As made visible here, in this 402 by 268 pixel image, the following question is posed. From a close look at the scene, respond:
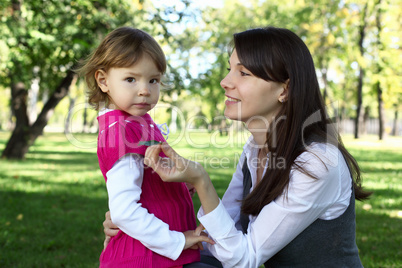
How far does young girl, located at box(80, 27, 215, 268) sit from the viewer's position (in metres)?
1.90

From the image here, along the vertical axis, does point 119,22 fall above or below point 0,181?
above

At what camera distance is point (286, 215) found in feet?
6.18

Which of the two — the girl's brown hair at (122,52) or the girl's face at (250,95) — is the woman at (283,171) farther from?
the girl's brown hair at (122,52)

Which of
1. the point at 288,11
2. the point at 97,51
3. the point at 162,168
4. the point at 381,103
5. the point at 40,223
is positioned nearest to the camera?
the point at 162,168

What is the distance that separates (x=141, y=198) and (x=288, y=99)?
0.88 metres

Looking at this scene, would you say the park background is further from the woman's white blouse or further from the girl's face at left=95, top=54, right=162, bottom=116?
the woman's white blouse

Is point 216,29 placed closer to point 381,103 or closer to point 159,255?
point 159,255

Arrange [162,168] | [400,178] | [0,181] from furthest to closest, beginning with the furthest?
[400,178] < [0,181] < [162,168]

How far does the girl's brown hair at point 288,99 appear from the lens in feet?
6.72

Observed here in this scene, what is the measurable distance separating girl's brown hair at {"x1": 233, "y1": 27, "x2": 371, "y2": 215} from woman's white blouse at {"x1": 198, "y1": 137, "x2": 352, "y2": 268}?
0.10 meters

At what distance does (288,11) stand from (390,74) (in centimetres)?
1084

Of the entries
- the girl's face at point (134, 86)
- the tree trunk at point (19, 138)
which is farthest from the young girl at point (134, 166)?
the tree trunk at point (19, 138)

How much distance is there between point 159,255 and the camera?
196 cm

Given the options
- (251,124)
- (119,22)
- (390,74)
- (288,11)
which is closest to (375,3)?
(390,74)
